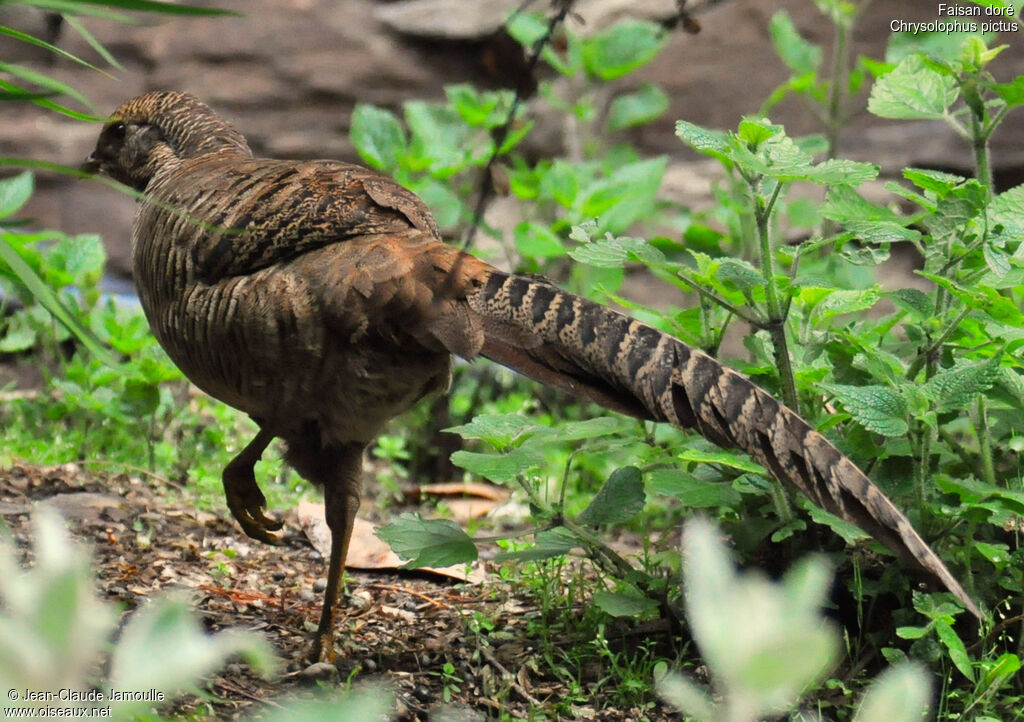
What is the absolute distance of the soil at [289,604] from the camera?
9.17 ft

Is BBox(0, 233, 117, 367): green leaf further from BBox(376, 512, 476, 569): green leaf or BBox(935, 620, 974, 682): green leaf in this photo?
BBox(935, 620, 974, 682): green leaf

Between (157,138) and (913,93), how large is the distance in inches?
107

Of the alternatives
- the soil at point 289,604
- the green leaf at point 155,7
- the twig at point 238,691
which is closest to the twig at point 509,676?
the soil at point 289,604

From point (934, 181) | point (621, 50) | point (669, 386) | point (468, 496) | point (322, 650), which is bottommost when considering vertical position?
point (468, 496)

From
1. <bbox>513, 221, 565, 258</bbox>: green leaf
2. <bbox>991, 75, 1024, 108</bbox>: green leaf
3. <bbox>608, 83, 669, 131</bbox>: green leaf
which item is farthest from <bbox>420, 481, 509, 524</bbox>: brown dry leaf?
<bbox>991, 75, 1024, 108</bbox>: green leaf

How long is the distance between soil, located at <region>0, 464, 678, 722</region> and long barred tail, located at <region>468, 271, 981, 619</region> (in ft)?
2.64

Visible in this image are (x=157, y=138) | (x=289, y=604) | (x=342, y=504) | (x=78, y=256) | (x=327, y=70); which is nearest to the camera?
(x=342, y=504)

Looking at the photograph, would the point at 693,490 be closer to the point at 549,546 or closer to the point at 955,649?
the point at 549,546

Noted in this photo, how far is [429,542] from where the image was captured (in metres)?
2.91

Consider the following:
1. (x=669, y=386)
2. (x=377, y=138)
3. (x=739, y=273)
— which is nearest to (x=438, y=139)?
(x=377, y=138)

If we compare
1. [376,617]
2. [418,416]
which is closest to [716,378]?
[376,617]

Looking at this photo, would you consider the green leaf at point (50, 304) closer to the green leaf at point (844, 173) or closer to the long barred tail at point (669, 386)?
the long barred tail at point (669, 386)

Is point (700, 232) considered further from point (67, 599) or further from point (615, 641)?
point (67, 599)

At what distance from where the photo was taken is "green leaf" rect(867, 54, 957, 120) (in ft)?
10.0
